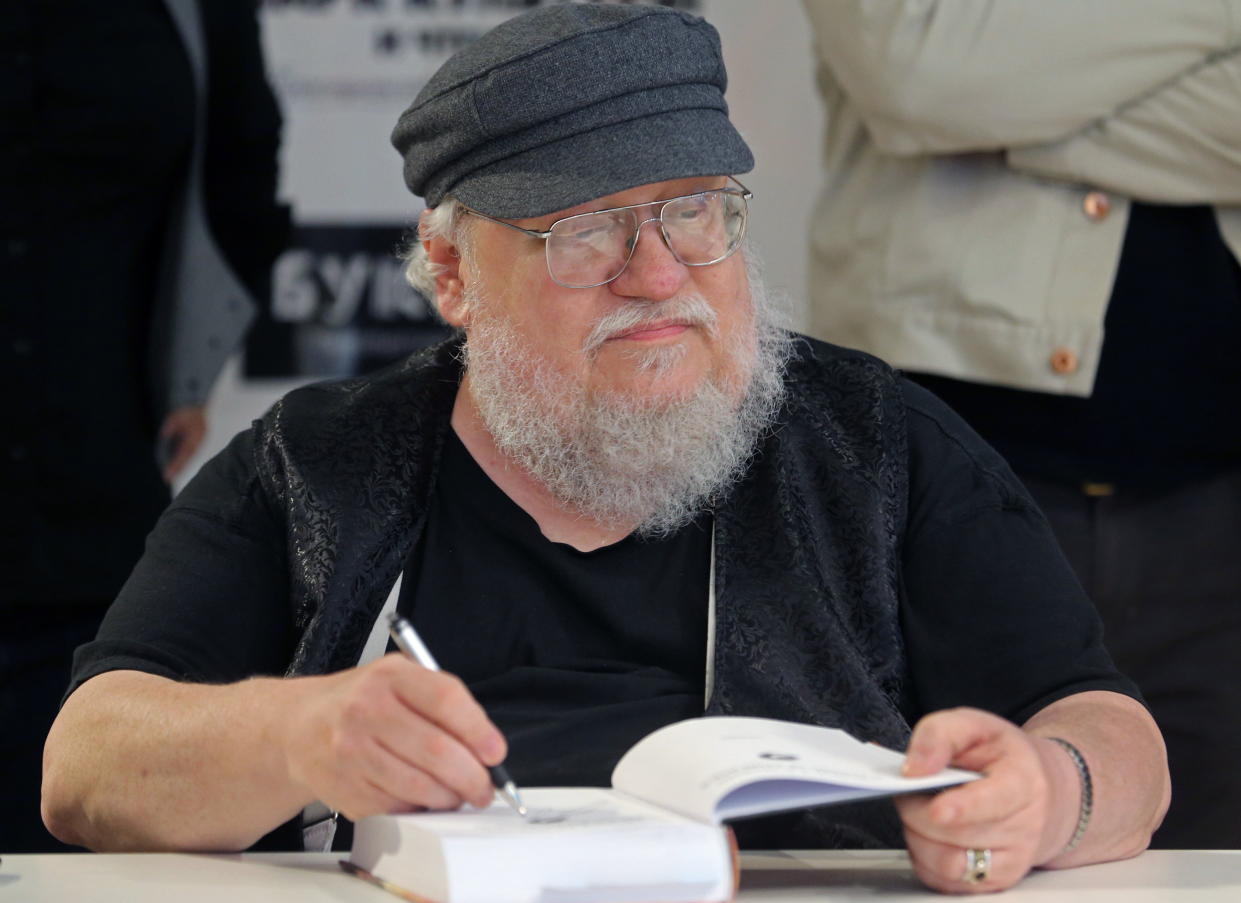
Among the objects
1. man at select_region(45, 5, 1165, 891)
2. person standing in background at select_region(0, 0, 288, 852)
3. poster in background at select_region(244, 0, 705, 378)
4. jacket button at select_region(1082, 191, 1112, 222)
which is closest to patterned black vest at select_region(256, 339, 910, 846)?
man at select_region(45, 5, 1165, 891)

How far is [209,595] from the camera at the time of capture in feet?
6.79

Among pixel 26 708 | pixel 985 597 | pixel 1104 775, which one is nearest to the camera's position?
pixel 1104 775

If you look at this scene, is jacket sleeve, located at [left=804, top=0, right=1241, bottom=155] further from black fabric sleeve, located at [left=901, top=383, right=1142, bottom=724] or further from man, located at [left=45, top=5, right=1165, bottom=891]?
black fabric sleeve, located at [left=901, top=383, right=1142, bottom=724]

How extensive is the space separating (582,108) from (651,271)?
24 centimetres

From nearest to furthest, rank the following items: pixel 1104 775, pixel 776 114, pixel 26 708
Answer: pixel 1104 775
pixel 26 708
pixel 776 114

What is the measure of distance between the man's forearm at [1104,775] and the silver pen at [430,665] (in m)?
0.55

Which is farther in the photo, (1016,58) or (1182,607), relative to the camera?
(1182,607)

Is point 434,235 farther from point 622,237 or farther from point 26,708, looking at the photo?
point 26,708

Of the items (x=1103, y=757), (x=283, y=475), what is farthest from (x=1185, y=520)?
(x=283, y=475)

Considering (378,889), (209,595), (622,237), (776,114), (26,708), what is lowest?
(26,708)

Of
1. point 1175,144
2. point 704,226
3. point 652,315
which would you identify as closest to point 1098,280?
point 1175,144

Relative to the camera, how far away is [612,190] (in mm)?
2080

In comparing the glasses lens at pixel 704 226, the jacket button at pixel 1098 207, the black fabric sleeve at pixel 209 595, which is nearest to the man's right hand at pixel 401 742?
the black fabric sleeve at pixel 209 595

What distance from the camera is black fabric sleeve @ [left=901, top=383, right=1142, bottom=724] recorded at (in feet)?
6.51
